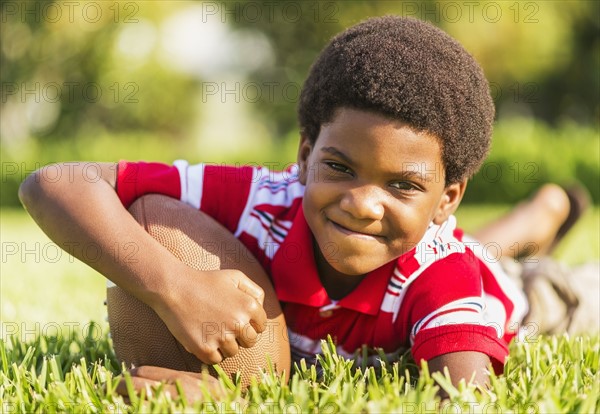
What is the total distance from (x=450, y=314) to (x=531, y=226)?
7.99 ft

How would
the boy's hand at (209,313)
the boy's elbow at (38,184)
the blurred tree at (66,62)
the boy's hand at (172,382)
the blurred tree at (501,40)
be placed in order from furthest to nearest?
the blurred tree at (501,40) < the blurred tree at (66,62) < the boy's elbow at (38,184) < the boy's hand at (209,313) < the boy's hand at (172,382)

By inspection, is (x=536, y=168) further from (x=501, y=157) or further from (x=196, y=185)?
(x=196, y=185)

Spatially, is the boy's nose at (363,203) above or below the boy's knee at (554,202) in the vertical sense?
above

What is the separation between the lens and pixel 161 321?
2.42 m

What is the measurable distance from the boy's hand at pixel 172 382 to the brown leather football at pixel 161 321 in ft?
0.57

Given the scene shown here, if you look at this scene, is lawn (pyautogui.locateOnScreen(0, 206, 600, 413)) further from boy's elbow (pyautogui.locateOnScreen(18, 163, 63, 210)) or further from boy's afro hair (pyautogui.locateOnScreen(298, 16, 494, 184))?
boy's afro hair (pyautogui.locateOnScreen(298, 16, 494, 184))

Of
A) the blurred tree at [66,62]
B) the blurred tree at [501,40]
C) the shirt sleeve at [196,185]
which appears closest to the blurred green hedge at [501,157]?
the blurred tree at [66,62]

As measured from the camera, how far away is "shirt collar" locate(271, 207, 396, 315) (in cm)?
263

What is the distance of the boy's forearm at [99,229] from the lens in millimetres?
2355

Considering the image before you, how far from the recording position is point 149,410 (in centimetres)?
198

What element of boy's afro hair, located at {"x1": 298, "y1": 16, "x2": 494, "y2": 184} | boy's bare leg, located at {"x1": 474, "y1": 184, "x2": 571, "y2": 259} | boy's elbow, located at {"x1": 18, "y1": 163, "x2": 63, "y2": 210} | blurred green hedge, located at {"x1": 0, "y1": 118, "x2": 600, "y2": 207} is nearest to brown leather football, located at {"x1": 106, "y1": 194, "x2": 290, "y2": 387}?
boy's elbow, located at {"x1": 18, "y1": 163, "x2": 63, "y2": 210}

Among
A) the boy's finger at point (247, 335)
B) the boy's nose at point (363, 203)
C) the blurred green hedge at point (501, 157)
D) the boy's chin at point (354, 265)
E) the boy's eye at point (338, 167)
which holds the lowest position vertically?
the blurred green hedge at point (501, 157)

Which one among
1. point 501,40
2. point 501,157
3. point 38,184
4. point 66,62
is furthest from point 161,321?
point 501,40

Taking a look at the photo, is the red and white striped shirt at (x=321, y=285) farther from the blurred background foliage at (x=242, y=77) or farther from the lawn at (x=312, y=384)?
the blurred background foliage at (x=242, y=77)
